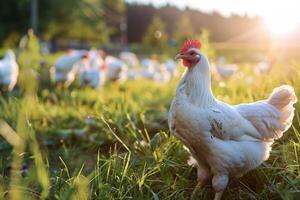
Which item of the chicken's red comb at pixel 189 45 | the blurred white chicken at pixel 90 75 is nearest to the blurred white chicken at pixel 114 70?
the blurred white chicken at pixel 90 75

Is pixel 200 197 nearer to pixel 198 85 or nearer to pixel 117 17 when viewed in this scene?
pixel 198 85

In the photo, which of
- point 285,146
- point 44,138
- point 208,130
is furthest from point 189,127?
point 44,138

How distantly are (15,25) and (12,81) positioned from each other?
67.6 ft


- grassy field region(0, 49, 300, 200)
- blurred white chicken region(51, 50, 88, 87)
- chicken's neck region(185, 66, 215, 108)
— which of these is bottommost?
blurred white chicken region(51, 50, 88, 87)

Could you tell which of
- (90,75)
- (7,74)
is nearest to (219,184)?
(7,74)

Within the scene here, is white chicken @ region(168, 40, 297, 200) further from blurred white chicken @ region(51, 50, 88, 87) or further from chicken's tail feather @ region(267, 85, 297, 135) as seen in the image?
blurred white chicken @ region(51, 50, 88, 87)

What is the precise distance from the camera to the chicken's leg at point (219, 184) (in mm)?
2619

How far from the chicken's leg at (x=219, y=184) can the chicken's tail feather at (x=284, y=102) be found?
0.61m

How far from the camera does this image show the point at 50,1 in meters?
27.3

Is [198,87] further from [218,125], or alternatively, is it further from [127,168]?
[127,168]

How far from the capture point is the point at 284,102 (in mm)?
2916

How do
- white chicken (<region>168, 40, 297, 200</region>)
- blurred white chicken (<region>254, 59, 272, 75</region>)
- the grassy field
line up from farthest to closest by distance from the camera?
blurred white chicken (<region>254, 59, 272, 75</region>) < white chicken (<region>168, 40, 297, 200</region>) < the grassy field

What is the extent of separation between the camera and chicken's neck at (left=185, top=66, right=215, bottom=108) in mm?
2682

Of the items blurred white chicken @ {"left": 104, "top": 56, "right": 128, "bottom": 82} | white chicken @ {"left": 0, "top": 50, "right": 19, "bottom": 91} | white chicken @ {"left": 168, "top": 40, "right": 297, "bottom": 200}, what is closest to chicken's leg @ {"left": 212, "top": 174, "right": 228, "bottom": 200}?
white chicken @ {"left": 168, "top": 40, "right": 297, "bottom": 200}
